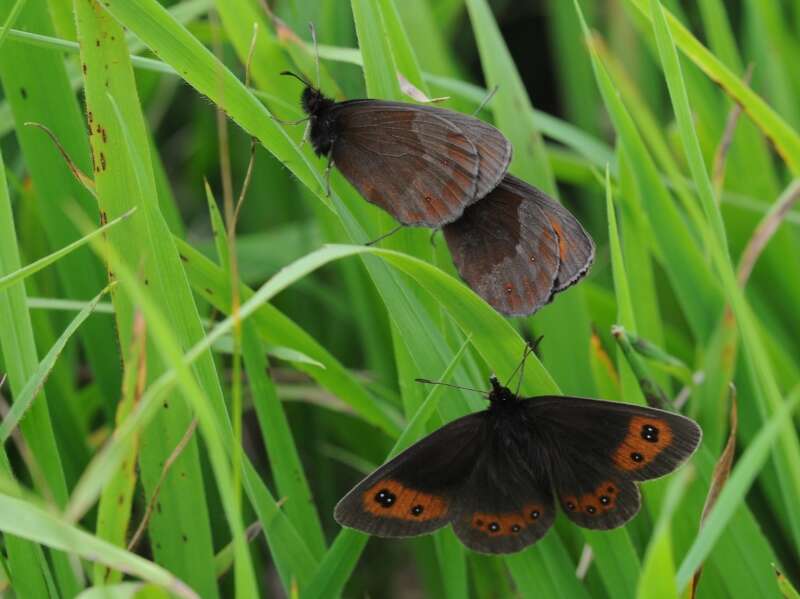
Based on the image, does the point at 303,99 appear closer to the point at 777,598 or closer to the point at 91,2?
the point at 91,2

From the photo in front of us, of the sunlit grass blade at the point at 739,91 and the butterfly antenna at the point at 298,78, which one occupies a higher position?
the butterfly antenna at the point at 298,78

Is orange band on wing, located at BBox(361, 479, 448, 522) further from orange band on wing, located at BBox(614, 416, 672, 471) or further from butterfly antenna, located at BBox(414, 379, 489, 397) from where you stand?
orange band on wing, located at BBox(614, 416, 672, 471)

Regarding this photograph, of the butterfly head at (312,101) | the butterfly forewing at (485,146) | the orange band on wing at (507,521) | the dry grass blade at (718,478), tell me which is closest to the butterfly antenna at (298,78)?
the butterfly head at (312,101)

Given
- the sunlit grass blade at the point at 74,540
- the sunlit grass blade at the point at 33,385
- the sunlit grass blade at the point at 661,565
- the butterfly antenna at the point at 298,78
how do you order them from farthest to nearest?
the butterfly antenna at the point at 298,78 → the sunlit grass blade at the point at 33,385 → the sunlit grass blade at the point at 74,540 → the sunlit grass blade at the point at 661,565

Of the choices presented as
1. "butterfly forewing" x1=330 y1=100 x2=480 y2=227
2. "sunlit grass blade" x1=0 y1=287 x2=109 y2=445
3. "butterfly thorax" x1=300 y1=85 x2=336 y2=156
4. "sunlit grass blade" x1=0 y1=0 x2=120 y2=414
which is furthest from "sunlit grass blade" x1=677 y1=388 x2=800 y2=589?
"sunlit grass blade" x1=0 y1=0 x2=120 y2=414

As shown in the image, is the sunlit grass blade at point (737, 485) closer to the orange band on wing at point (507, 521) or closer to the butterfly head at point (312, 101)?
the orange band on wing at point (507, 521)

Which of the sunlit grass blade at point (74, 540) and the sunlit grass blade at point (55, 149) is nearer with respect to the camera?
the sunlit grass blade at point (74, 540)
